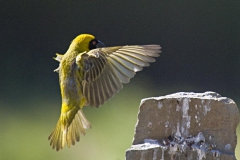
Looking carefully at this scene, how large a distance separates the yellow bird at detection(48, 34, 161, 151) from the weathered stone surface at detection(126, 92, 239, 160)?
83cm

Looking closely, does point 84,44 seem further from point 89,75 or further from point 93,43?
point 89,75

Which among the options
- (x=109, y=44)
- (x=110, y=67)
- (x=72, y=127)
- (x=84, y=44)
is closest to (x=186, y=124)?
(x=110, y=67)

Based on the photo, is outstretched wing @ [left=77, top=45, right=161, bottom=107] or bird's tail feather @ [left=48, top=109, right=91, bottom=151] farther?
bird's tail feather @ [left=48, top=109, right=91, bottom=151]

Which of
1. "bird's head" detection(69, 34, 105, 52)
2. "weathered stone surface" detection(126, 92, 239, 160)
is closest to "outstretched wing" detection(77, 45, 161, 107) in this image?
"bird's head" detection(69, 34, 105, 52)

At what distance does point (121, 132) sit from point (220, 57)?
7.14 ft

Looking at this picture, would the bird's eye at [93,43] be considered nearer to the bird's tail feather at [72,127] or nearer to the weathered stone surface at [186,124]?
the bird's tail feather at [72,127]

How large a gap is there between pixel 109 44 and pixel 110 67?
4.26 meters

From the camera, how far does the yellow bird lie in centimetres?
482

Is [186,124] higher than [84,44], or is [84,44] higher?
[84,44]

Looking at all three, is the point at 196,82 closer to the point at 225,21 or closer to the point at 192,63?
the point at 192,63

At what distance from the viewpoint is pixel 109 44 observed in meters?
9.17

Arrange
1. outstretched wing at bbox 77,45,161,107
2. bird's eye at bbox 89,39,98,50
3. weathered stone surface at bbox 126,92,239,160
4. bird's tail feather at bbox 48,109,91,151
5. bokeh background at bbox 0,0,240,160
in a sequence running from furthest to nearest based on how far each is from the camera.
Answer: bokeh background at bbox 0,0,240,160 < bird's eye at bbox 89,39,98,50 < bird's tail feather at bbox 48,109,91,151 < outstretched wing at bbox 77,45,161,107 < weathered stone surface at bbox 126,92,239,160

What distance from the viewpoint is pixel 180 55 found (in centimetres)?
930

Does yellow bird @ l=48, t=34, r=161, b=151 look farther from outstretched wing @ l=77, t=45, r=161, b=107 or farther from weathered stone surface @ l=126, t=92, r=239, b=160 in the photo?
weathered stone surface @ l=126, t=92, r=239, b=160
